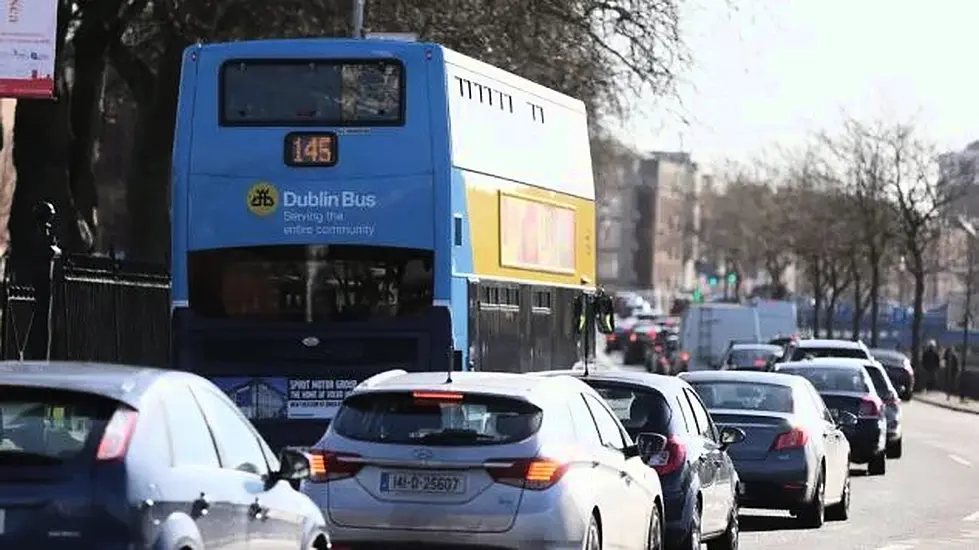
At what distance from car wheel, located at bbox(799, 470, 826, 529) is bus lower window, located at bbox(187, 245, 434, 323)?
445cm

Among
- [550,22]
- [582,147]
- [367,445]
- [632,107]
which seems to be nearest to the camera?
[367,445]

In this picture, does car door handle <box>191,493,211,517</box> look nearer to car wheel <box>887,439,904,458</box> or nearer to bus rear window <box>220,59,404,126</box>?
bus rear window <box>220,59,404,126</box>

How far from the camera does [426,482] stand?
12.5 meters

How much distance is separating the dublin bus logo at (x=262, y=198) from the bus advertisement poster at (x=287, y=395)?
5.01ft

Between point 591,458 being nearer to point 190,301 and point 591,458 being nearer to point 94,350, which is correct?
point 190,301

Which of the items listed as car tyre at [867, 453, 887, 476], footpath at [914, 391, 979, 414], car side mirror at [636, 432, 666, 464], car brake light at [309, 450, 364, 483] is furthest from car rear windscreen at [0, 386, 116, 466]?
footpath at [914, 391, 979, 414]

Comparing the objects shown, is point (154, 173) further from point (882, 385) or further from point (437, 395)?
point (437, 395)

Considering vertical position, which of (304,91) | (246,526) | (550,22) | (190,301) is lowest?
(246,526)

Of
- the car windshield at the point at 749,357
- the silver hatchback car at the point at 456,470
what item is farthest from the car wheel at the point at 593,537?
the car windshield at the point at 749,357

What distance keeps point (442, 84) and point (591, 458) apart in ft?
23.4

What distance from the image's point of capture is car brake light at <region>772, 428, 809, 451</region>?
20.8m

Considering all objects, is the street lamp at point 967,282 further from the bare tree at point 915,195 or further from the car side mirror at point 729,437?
the car side mirror at point 729,437

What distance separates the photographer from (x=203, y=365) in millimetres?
19797

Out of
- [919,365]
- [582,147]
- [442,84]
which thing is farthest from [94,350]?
Answer: [919,365]
